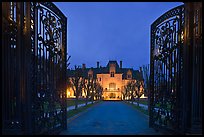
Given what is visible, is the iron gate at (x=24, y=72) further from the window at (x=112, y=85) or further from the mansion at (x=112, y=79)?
the window at (x=112, y=85)

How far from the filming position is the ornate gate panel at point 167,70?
8.30 meters

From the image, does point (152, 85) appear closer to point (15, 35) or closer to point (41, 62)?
point (41, 62)

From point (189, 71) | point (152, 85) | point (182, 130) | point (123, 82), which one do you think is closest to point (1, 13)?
point (189, 71)

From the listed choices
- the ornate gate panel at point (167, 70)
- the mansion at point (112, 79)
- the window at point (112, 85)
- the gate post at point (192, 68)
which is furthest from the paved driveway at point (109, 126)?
the window at point (112, 85)

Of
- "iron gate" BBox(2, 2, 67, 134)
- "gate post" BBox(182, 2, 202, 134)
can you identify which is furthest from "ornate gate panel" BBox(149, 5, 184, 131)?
"iron gate" BBox(2, 2, 67, 134)

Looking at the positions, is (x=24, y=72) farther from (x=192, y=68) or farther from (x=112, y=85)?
(x=112, y=85)

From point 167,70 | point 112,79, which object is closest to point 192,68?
point 167,70

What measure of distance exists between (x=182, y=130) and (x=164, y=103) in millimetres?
2087

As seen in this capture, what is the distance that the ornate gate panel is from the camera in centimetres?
830

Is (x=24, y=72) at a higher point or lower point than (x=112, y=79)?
higher

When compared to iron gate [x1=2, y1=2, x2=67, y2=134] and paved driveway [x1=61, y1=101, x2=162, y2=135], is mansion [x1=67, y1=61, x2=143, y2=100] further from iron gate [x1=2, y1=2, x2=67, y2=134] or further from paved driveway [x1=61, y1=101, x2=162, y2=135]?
iron gate [x1=2, y1=2, x2=67, y2=134]

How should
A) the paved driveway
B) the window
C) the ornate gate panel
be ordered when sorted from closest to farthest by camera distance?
the ornate gate panel, the paved driveway, the window

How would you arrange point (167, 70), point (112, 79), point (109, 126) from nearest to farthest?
1. point (167, 70)
2. point (109, 126)
3. point (112, 79)

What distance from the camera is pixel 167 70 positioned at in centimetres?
938
